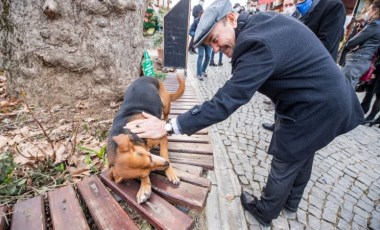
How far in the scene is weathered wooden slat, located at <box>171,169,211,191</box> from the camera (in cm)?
184

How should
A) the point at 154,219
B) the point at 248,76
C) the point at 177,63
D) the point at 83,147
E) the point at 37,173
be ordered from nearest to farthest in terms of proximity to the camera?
the point at 248,76 → the point at 154,219 → the point at 37,173 → the point at 83,147 → the point at 177,63

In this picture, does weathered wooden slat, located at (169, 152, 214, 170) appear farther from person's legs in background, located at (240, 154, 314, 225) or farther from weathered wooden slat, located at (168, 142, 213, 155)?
person's legs in background, located at (240, 154, 314, 225)

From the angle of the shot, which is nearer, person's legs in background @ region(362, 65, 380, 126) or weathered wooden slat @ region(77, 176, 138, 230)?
weathered wooden slat @ region(77, 176, 138, 230)

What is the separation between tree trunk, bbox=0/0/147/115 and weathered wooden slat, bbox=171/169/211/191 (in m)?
1.83

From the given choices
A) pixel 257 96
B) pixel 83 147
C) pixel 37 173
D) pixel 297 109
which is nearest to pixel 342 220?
pixel 297 109

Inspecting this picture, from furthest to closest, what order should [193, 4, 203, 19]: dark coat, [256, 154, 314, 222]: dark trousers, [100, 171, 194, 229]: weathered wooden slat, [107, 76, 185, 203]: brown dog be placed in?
[193, 4, 203, 19]: dark coat → [256, 154, 314, 222]: dark trousers → [107, 76, 185, 203]: brown dog → [100, 171, 194, 229]: weathered wooden slat

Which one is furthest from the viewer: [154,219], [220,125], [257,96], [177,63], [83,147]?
[177,63]

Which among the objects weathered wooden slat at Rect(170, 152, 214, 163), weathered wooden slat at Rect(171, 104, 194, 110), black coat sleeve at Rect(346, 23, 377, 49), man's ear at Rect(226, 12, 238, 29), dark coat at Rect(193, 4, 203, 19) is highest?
dark coat at Rect(193, 4, 203, 19)

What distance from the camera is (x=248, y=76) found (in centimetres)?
140

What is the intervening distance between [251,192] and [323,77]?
63.5 inches

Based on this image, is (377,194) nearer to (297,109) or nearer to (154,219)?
(297,109)

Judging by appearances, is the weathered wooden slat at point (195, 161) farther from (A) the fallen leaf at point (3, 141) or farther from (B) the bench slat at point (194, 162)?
(A) the fallen leaf at point (3, 141)

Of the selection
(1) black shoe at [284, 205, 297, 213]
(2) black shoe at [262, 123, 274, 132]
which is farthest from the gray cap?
(2) black shoe at [262, 123, 274, 132]

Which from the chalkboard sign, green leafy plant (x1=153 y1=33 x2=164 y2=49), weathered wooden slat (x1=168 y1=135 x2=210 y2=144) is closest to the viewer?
weathered wooden slat (x1=168 y1=135 x2=210 y2=144)
